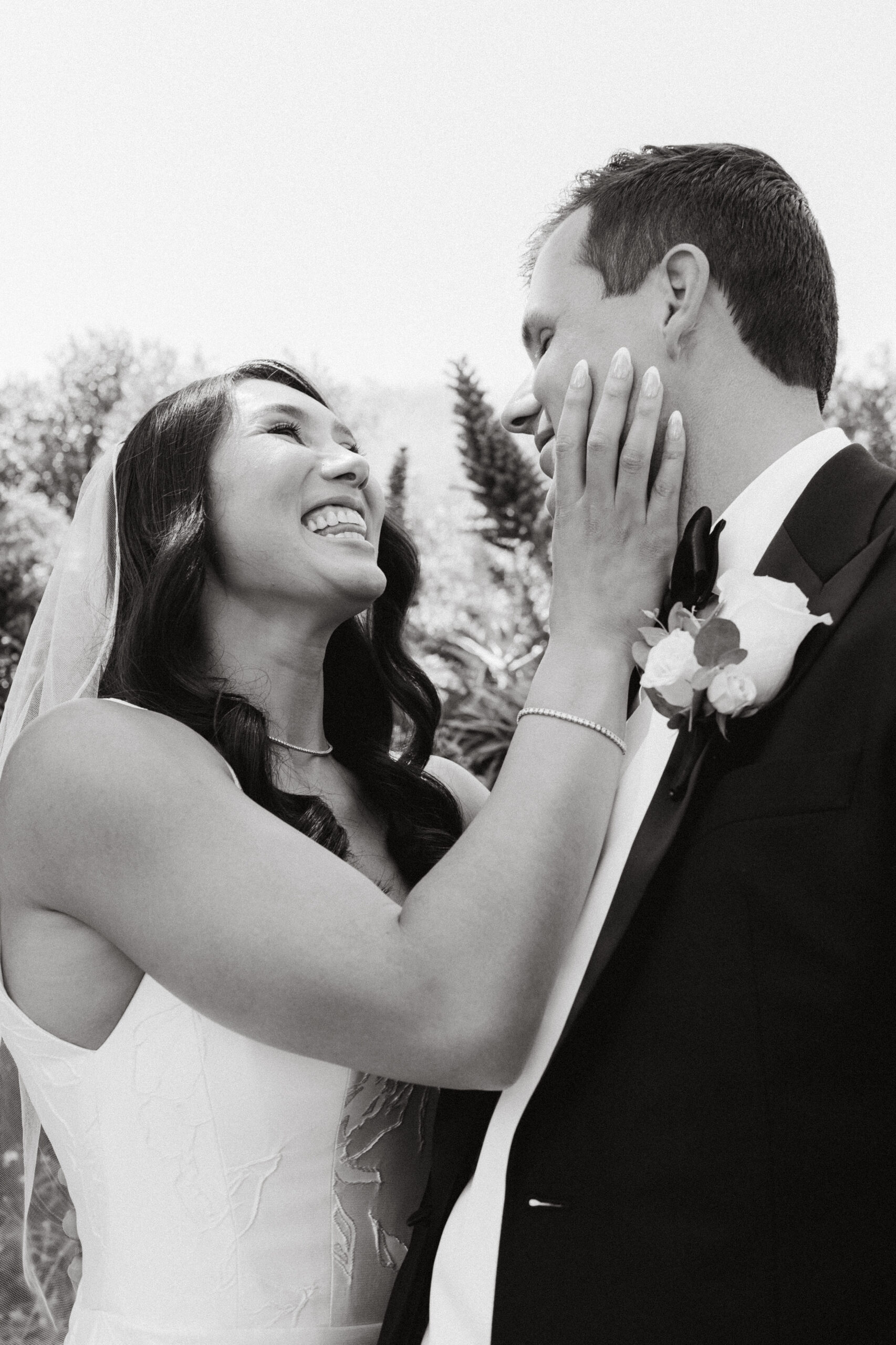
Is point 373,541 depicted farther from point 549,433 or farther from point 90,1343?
point 90,1343

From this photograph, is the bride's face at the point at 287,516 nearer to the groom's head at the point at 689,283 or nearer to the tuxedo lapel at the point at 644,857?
the groom's head at the point at 689,283

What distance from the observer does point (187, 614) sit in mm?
3088

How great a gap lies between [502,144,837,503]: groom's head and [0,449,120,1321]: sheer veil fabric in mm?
1234

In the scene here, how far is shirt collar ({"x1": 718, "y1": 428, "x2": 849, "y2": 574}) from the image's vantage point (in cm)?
226

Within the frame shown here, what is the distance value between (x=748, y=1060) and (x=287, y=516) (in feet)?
5.78

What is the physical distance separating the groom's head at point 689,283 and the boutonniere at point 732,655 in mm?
581

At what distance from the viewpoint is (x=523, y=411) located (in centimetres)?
271

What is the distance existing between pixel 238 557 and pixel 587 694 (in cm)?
110

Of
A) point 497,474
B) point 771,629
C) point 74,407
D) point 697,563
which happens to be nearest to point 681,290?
point 697,563

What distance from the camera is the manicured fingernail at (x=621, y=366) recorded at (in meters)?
2.41

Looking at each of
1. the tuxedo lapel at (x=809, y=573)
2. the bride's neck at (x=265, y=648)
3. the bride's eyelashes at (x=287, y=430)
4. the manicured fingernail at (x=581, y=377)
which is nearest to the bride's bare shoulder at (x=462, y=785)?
the bride's neck at (x=265, y=648)

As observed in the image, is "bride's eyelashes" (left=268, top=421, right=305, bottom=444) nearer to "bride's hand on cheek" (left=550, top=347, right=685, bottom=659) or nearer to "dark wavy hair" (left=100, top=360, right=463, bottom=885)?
"dark wavy hair" (left=100, top=360, right=463, bottom=885)

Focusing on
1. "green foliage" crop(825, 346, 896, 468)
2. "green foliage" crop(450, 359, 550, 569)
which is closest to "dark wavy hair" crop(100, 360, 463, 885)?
"green foliage" crop(450, 359, 550, 569)

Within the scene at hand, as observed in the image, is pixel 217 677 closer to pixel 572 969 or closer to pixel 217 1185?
pixel 217 1185
